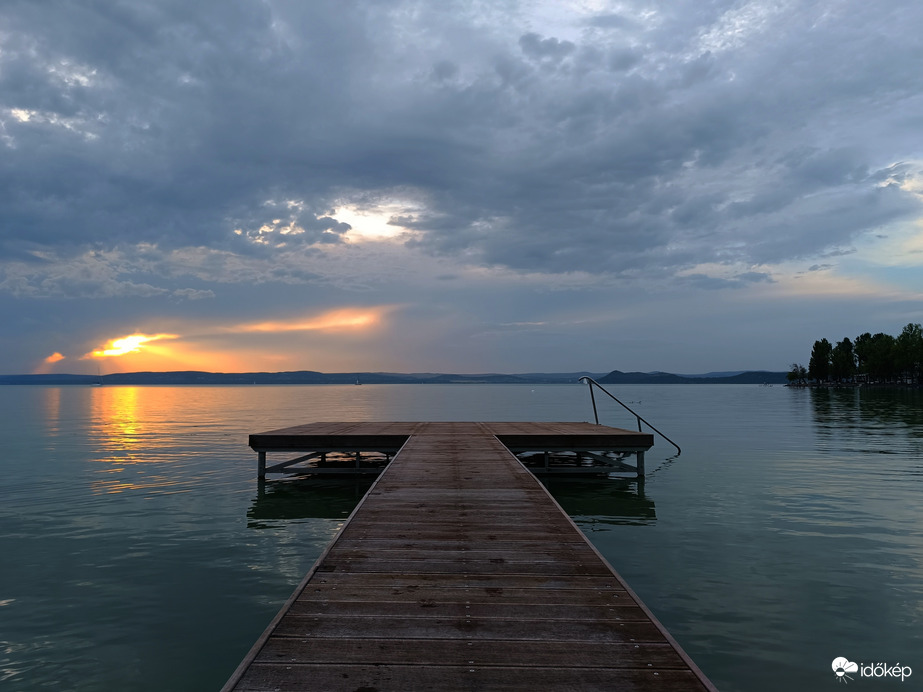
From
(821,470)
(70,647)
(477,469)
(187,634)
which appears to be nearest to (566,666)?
(187,634)

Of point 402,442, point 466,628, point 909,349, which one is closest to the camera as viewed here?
point 466,628

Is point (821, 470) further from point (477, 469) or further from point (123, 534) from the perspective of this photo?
point (123, 534)

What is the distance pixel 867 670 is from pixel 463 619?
212 inches

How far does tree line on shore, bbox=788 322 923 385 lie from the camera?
13575 cm

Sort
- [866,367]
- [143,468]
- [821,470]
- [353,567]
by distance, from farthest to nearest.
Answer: [866,367] → [143,468] → [821,470] → [353,567]

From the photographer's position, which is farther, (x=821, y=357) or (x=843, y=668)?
Result: (x=821, y=357)

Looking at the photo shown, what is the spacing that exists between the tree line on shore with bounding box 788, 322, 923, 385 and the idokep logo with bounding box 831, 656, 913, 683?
15992 cm

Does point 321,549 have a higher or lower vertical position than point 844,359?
lower

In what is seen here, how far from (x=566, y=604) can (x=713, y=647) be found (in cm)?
310

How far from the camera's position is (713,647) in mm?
7023

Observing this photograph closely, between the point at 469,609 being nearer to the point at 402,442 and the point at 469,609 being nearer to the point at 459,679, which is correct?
the point at 459,679

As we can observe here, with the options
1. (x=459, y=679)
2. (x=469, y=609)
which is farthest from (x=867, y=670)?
(x=459, y=679)

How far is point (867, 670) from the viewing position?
21.9 ft

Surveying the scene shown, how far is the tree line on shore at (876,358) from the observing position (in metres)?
136
